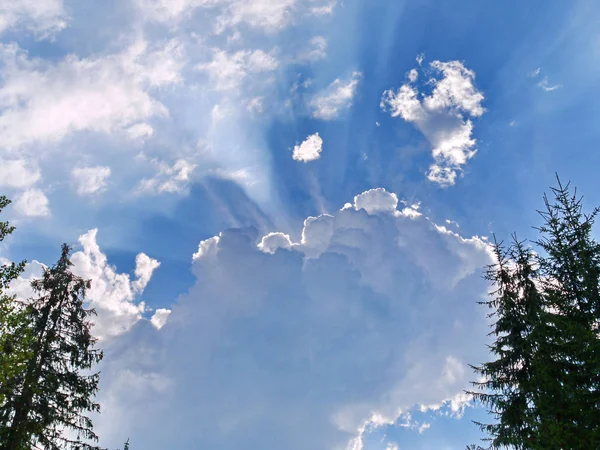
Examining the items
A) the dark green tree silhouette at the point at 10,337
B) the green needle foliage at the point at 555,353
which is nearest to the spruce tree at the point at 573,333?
the green needle foliage at the point at 555,353

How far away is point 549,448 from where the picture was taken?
1231 cm

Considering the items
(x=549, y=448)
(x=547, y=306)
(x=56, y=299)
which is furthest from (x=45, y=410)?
(x=547, y=306)

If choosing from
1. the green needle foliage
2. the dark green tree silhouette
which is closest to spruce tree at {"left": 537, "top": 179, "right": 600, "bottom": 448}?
the green needle foliage

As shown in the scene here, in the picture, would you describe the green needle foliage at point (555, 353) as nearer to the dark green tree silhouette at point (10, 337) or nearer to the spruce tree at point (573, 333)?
the spruce tree at point (573, 333)

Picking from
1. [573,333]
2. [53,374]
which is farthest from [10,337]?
[573,333]

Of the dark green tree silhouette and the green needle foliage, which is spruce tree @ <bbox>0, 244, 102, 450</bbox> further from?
the green needle foliage

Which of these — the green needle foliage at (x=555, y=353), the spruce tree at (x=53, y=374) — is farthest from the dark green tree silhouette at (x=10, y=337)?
the green needle foliage at (x=555, y=353)

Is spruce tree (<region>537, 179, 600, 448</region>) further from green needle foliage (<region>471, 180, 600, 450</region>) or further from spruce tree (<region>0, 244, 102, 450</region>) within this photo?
spruce tree (<region>0, 244, 102, 450</region>)

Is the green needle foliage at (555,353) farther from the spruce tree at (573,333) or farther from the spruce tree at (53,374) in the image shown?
the spruce tree at (53,374)

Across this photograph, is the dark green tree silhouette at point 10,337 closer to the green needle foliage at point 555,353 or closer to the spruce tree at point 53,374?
the spruce tree at point 53,374

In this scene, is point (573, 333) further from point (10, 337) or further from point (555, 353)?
point (10, 337)

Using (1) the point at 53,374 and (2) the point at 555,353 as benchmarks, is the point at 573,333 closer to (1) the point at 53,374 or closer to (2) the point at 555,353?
(2) the point at 555,353

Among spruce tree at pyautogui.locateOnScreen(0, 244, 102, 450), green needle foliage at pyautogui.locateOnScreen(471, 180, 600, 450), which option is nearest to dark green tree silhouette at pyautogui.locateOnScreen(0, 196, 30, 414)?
spruce tree at pyautogui.locateOnScreen(0, 244, 102, 450)

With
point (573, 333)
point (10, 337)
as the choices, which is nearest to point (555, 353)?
point (573, 333)
